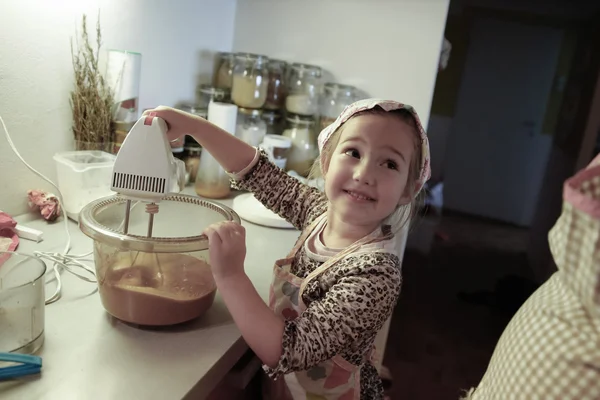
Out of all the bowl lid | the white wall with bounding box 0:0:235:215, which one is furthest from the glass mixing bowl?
the white wall with bounding box 0:0:235:215

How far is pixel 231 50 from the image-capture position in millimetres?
1649

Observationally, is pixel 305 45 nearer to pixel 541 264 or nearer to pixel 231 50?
pixel 231 50

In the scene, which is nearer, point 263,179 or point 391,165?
point 391,165

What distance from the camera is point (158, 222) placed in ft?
2.94

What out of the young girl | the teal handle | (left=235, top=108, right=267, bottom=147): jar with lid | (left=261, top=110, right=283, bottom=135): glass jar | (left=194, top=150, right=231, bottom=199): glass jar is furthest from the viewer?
(left=261, top=110, right=283, bottom=135): glass jar

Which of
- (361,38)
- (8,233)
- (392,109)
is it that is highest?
(361,38)

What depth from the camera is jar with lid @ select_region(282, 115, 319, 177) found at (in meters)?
1.50

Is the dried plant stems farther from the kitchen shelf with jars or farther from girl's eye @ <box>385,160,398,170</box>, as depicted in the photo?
girl's eye @ <box>385,160,398,170</box>

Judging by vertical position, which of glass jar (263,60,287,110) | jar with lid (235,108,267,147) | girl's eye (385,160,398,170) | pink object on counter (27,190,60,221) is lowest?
pink object on counter (27,190,60,221)

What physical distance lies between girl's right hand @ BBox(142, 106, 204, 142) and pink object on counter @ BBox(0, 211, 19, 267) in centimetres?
34

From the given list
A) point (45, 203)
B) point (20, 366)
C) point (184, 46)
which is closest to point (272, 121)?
point (184, 46)

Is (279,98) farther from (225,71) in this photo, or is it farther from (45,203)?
(45,203)

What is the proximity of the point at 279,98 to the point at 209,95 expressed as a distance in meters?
0.21

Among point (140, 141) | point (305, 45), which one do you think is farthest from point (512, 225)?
point (140, 141)
